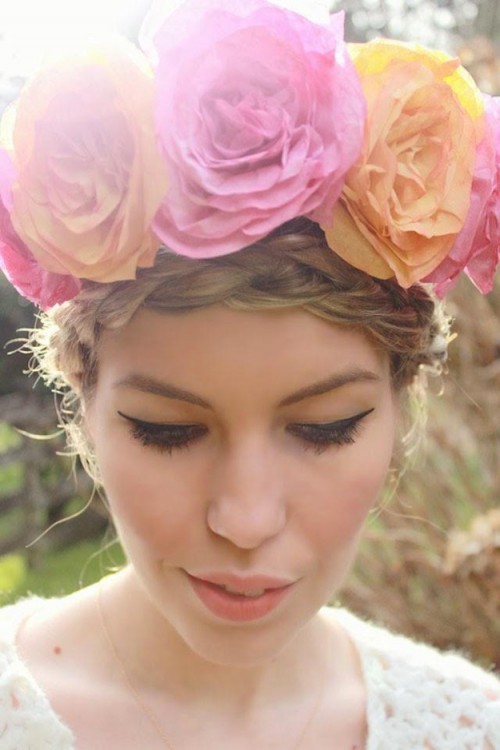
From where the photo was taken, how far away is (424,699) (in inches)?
73.9

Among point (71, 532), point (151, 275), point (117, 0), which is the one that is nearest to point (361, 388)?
point (151, 275)

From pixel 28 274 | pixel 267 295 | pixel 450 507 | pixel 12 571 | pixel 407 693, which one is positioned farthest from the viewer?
pixel 12 571

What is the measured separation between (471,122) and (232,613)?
0.78 metres

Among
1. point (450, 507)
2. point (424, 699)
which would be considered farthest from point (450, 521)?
point (424, 699)

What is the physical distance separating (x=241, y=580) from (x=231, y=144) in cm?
60

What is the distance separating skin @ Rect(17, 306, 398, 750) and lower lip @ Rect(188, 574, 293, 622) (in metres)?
0.01

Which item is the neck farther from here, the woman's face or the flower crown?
the flower crown

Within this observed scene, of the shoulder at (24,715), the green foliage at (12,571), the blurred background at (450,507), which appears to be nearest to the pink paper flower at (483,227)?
the shoulder at (24,715)

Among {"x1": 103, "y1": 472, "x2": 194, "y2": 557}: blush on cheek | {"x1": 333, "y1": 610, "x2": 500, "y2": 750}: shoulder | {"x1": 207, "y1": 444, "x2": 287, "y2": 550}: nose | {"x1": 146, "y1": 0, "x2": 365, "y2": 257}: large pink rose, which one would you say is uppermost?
{"x1": 146, "y1": 0, "x2": 365, "y2": 257}: large pink rose

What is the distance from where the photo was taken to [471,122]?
144 cm

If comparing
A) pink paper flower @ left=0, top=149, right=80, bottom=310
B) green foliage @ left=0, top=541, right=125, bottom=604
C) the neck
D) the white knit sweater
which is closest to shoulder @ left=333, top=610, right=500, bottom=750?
the white knit sweater

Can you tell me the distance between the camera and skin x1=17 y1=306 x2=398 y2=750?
1.39 meters

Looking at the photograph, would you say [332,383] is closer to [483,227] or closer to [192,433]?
[192,433]

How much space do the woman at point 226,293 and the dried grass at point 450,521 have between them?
1.61 meters
